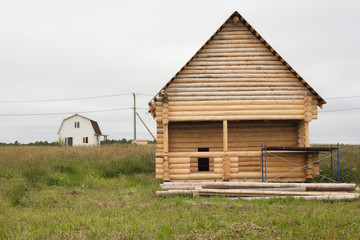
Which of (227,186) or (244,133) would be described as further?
(244,133)

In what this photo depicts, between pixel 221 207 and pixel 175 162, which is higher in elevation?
pixel 175 162

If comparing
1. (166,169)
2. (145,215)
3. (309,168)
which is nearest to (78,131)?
(166,169)

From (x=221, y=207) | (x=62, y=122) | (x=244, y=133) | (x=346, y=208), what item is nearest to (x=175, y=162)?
(x=244, y=133)

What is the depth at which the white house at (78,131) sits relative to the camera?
53875 mm

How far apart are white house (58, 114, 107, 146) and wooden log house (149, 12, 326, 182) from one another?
1611 inches

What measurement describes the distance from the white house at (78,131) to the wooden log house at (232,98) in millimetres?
40915

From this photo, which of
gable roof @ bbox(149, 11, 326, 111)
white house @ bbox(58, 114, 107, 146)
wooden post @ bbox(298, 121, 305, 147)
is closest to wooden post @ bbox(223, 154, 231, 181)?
wooden post @ bbox(298, 121, 305, 147)

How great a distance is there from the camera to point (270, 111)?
14.9 metres

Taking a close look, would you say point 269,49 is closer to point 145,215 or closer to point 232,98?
point 232,98

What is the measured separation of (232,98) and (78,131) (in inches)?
1734

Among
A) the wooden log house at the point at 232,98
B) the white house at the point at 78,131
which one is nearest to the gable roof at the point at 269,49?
the wooden log house at the point at 232,98

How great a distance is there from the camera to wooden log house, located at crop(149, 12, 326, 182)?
14.7 m

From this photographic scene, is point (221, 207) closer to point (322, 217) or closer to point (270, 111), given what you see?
point (322, 217)

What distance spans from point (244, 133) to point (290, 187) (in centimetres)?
537
